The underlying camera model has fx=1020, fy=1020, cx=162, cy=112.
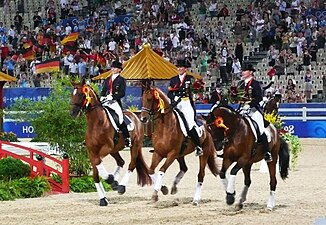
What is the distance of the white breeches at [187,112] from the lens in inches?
805

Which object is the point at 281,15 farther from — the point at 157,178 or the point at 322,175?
the point at 157,178

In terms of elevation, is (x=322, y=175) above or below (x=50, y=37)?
below

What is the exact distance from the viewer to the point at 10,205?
19766 millimetres

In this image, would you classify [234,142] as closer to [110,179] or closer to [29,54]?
[110,179]

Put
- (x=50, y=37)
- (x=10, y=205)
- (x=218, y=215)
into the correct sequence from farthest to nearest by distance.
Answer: (x=50, y=37)
(x=10, y=205)
(x=218, y=215)

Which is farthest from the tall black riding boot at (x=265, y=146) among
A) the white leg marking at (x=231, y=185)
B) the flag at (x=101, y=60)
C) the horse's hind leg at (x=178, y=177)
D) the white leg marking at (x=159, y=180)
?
the flag at (x=101, y=60)

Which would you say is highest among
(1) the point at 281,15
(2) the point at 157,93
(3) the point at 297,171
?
(1) the point at 281,15

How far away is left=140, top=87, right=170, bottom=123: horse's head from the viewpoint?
1964 centimetres

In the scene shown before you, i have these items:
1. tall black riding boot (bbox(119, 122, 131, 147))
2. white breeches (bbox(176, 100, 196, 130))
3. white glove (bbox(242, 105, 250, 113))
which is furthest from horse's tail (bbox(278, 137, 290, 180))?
tall black riding boot (bbox(119, 122, 131, 147))

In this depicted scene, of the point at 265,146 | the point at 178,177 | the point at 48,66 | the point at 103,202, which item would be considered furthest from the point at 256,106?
the point at 48,66

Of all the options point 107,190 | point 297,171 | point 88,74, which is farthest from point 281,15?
point 107,190

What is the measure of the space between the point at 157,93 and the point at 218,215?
3.02 m

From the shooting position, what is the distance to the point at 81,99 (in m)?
20.1

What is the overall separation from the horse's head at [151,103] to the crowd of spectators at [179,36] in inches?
→ 838
